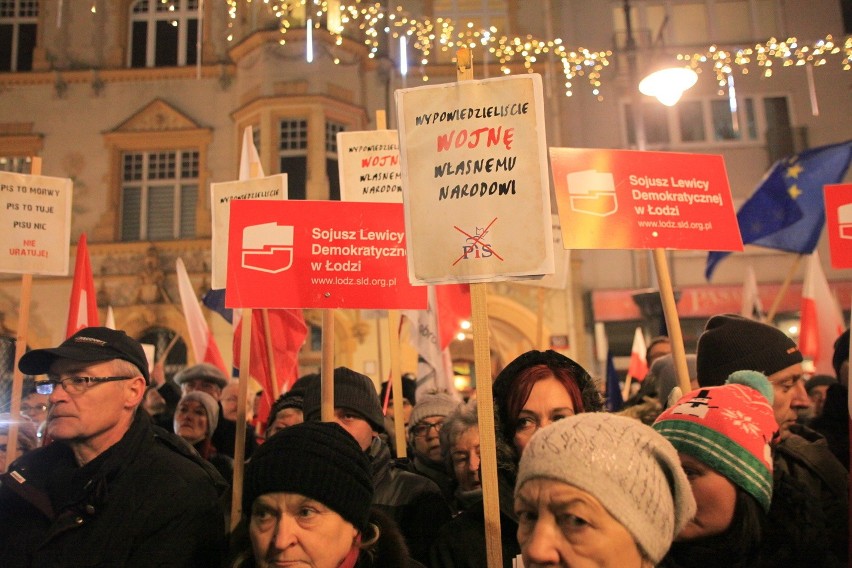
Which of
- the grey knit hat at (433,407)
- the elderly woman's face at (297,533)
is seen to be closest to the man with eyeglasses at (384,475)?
the elderly woman's face at (297,533)

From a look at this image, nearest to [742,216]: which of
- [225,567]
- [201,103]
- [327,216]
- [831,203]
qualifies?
[831,203]

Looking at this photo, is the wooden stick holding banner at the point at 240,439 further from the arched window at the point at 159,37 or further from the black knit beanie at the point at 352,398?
the arched window at the point at 159,37

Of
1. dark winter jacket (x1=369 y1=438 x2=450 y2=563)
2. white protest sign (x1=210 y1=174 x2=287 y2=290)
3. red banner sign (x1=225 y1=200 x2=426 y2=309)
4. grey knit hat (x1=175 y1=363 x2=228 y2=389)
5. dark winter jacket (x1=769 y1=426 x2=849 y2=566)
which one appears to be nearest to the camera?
dark winter jacket (x1=769 y1=426 x2=849 y2=566)

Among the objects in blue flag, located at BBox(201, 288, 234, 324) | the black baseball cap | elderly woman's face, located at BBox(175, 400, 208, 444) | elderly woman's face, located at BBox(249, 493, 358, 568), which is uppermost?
blue flag, located at BBox(201, 288, 234, 324)

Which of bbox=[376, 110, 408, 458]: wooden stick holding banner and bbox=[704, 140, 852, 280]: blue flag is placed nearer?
bbox=[376, 110, 408, 458]: wooden stick holding banner

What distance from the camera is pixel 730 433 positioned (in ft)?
7.59

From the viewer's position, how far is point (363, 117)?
→ 1772 centimetres

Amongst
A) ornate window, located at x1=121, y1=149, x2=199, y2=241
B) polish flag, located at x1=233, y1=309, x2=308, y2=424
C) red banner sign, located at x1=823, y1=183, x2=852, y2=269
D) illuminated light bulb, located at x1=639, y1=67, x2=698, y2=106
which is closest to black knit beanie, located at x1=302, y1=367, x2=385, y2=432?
polish flag, located at x1=233, y1=309, x2=308, y2=424

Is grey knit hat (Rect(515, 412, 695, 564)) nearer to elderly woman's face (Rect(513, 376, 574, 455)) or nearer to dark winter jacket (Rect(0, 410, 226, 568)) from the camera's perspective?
elderly woman's face (Rect(513, 376, 574, 455))

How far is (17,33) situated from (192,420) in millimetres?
16864

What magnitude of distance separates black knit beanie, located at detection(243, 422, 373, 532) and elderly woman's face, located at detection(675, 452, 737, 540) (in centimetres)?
94

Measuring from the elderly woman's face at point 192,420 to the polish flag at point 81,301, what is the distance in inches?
33.6

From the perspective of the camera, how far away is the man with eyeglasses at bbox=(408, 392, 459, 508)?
4273 millimetres

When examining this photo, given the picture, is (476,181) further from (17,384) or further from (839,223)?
(17,384)
